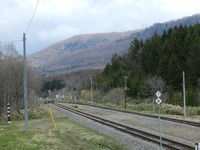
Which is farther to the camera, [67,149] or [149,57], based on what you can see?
[149,57]

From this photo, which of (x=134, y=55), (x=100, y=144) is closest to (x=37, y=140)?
(x=100, y=144)

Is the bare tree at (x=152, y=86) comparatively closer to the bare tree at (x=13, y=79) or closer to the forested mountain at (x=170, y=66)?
the forested mountain at (x=170, y=66)

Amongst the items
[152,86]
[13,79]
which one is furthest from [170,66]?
[13,79]

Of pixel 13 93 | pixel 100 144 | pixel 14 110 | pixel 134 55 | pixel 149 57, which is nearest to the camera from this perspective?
pixel 100 144

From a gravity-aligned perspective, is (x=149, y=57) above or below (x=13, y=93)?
above

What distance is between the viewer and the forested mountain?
63.1 metres

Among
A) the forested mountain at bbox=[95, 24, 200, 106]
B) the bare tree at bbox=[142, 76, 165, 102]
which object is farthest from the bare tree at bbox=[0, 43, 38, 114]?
the bare tree at bbox=[142, 76, 165, 102]

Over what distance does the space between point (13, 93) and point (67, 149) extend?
2729 cm

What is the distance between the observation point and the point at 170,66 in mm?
69312

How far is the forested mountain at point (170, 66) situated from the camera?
207 feet

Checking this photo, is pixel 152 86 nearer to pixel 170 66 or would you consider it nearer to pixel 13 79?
pixel 170 66

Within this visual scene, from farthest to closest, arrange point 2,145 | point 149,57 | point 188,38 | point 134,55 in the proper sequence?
1. point 134,55
2. point 149,57
3. point 188,38
4. point 2,145

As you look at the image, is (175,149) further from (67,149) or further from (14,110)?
(14,110)

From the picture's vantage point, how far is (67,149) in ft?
48.0
